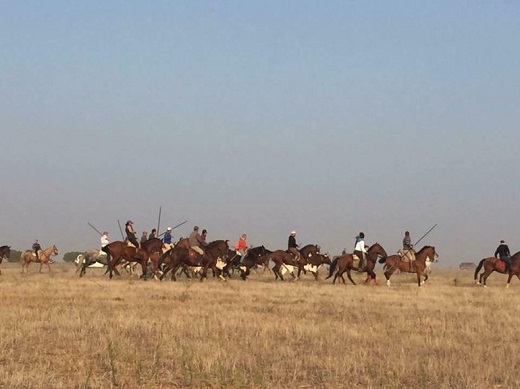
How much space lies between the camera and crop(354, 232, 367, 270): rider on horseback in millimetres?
31406

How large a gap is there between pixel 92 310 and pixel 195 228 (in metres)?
16.2

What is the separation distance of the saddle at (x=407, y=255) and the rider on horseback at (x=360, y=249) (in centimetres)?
142

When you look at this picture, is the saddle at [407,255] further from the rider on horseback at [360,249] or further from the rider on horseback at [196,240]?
the rider on horseback at [196,240]

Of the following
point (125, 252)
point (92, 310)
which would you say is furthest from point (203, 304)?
point (125, 252)

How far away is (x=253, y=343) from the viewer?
38.9 feet

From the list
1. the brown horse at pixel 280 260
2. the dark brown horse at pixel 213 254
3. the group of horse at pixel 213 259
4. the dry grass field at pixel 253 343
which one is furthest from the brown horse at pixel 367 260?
the dry grass field at pixel 253 343

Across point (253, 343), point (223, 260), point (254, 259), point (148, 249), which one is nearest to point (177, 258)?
point (148, 249)

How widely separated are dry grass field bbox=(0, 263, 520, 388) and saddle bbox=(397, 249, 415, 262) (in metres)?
9.95

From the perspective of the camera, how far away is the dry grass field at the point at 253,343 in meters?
9.30

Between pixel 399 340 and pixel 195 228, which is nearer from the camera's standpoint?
pixel 399 340

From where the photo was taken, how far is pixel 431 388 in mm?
8953

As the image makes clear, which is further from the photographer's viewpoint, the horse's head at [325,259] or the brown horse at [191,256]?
the horse's head at [325,259]

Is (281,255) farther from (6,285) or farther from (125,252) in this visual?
(6,285)

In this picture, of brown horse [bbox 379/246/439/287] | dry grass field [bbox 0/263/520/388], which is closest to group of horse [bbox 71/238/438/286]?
brown horse [bbox 379/246/439/287]
